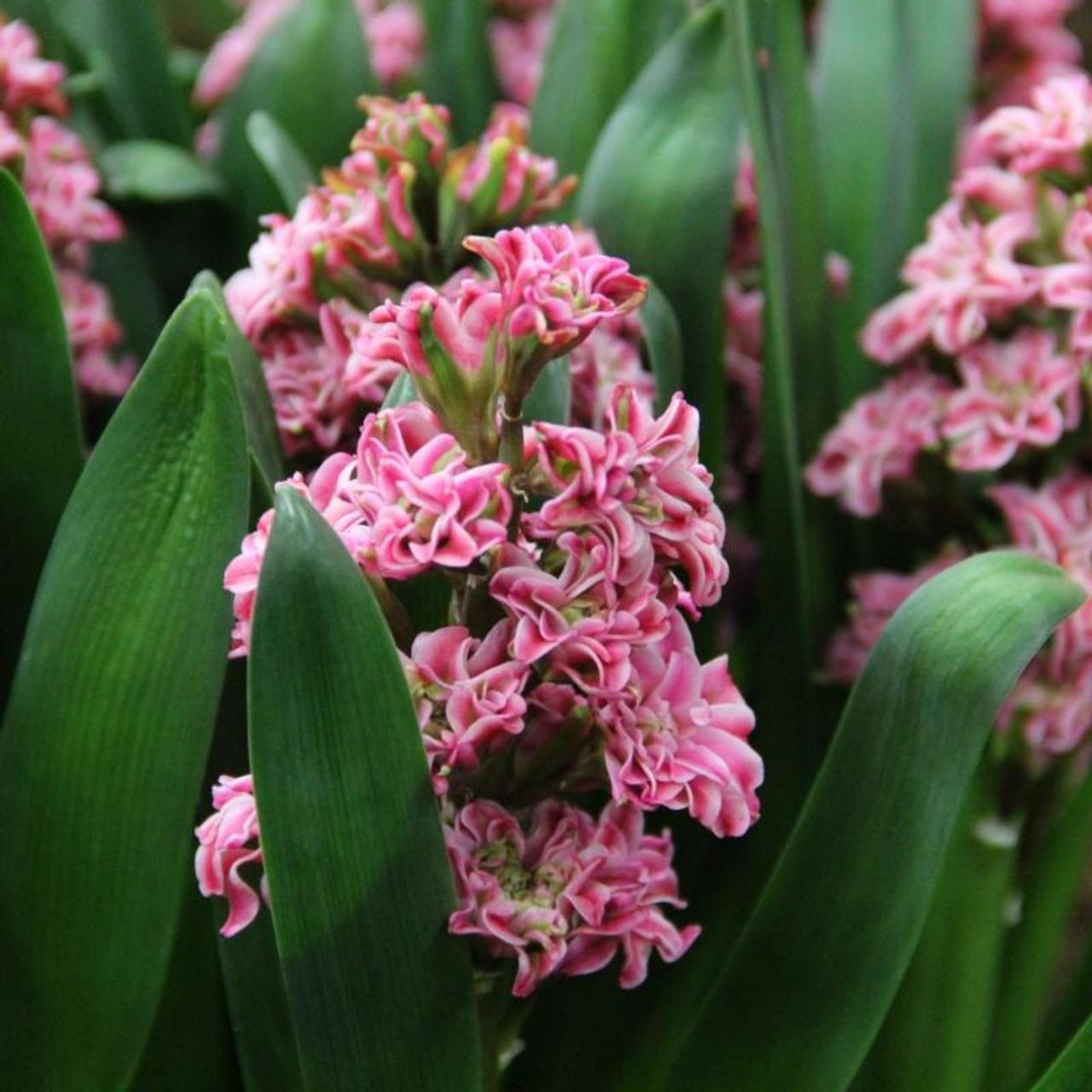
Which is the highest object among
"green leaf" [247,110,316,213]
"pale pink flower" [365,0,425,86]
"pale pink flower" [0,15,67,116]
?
"pale pink flower" [0,15,67,116]

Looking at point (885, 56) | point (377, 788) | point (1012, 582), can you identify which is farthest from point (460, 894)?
point (885, 56)

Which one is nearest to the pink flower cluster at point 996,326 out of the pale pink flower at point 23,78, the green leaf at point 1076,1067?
the green leaf at point 1076,1067

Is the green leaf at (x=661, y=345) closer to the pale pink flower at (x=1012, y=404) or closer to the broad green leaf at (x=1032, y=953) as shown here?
the pale pink flower at (x=1012, y=404)

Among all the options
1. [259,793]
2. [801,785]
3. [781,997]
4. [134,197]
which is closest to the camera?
[259,793]

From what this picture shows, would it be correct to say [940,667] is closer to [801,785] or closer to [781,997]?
[781,997]

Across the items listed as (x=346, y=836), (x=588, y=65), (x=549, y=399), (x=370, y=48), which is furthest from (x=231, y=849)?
(x=370, y=48)

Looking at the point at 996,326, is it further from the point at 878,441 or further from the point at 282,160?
the point at 282,160

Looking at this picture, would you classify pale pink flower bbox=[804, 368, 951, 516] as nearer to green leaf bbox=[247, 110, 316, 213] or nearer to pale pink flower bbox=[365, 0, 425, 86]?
green leaf bbox=[247, 110, 316, 213]

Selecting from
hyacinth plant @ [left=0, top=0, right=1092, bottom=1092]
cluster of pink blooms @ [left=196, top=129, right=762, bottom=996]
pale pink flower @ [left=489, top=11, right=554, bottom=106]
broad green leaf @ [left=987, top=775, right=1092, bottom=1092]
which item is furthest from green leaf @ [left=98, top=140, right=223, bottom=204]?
broad green leaf @ [left=987, top=775, right=1092, bottom=1092]
